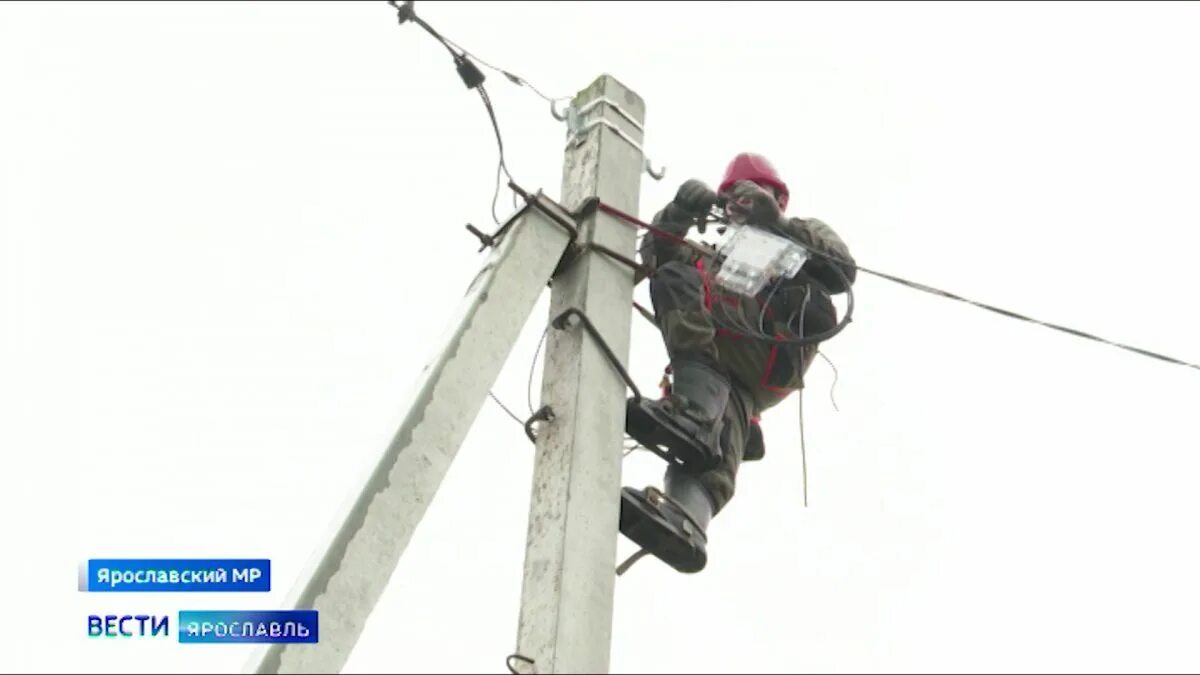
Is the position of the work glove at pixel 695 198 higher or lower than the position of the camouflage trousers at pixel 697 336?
higher

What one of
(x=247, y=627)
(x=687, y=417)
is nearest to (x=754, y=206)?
(x=687, y=417)

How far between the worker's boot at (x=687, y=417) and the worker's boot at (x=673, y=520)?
0.30 ft

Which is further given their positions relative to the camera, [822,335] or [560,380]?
[822,335]

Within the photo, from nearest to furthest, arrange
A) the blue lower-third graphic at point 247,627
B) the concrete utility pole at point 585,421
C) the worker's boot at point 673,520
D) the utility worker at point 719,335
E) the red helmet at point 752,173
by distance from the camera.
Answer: the blue lower-third graphic at point 247,627, the concrete utility pole at point 585,421, the worker's boot at point 673,520, the utility worker at point 719,335, the red helmet at point 752,173

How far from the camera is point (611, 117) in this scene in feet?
17.4

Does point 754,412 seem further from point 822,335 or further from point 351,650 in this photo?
point 351,650

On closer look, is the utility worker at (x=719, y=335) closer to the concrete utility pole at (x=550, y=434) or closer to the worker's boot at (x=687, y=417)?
the worker's boot at (x=687, y=417)

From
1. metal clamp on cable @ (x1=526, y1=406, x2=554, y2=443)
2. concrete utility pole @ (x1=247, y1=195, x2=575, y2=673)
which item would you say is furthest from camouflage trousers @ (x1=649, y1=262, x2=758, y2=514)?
metal clamp on cable @ (x1=526, y1=406, x2=554, y2=443)

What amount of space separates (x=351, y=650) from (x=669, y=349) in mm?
2354

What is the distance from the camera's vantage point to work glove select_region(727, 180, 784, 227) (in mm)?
5711

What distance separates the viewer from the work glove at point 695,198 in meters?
5.51

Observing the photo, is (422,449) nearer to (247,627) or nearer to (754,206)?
(247,627)

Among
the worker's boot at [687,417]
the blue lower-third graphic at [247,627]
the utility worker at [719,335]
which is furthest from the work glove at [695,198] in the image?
the blue lower-third graphic at [247,627]

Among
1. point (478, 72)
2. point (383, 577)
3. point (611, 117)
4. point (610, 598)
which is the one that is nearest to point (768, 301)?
point (611, 117)
